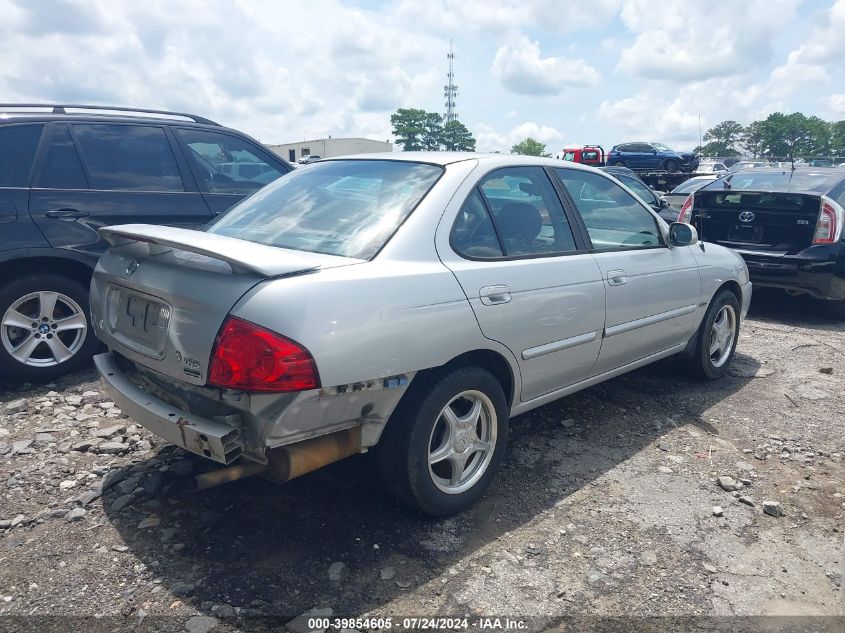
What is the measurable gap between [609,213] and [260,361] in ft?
8.60

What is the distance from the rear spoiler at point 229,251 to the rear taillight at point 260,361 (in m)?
0.21

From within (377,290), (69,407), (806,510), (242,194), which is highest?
(242,194)

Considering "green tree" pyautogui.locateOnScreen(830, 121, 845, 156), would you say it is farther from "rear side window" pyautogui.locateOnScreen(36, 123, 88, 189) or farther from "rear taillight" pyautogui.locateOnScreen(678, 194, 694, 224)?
"rear side window" pyautogui.locateOnScreen(36, 123, 88, 189)

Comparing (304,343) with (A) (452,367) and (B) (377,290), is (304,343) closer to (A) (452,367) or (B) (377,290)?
(B) (377,290)

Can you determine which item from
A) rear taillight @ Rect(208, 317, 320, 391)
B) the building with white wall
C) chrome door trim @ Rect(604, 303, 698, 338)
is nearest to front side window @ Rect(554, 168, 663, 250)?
chrome door trim @ Rect(604, 303, 698, 338)

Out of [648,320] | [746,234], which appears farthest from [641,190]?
[648,320]

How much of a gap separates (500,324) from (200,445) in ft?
4.56

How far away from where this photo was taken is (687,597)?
2578 millimetres

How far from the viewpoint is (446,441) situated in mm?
3045

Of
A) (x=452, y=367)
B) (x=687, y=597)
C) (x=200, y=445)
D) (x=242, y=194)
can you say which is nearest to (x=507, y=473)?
(x=452, y=367)

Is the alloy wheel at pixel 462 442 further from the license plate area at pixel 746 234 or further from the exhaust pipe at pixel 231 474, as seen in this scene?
the license plate area at pixel 746 234

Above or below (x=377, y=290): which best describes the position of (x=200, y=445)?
below

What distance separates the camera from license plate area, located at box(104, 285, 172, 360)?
107 inches

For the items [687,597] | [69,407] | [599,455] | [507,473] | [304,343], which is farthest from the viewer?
[69,407]
